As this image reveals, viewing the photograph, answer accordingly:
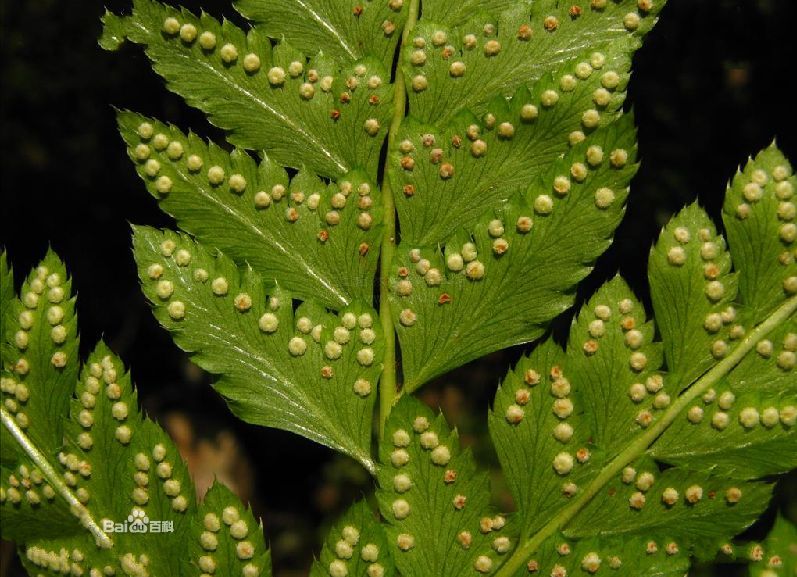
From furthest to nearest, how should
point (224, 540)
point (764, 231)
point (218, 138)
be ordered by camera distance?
point (218, 138) → point (224, 540) → point (764, 231)

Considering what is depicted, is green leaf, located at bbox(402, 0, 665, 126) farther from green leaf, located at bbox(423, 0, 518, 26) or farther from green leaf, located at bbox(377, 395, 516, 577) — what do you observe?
green leaf, located at bbox(377, 395, 516, 577)

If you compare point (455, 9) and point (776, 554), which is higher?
point (455, 9)

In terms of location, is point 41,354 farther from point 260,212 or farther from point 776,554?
point 776,554

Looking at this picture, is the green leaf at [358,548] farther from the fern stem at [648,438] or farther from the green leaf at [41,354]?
the green leaf at [41,354]

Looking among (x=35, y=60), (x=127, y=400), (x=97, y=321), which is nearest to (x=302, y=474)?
(x=97, y=321)

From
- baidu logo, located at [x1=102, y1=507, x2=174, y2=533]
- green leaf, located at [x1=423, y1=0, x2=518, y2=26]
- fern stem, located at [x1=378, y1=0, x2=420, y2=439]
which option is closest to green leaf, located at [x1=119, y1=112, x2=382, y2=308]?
fern stem, located at [x1=378, y1=0, x2=420, y2=439]

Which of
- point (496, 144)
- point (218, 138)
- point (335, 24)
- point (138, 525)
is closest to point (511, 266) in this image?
point (496, 144)
